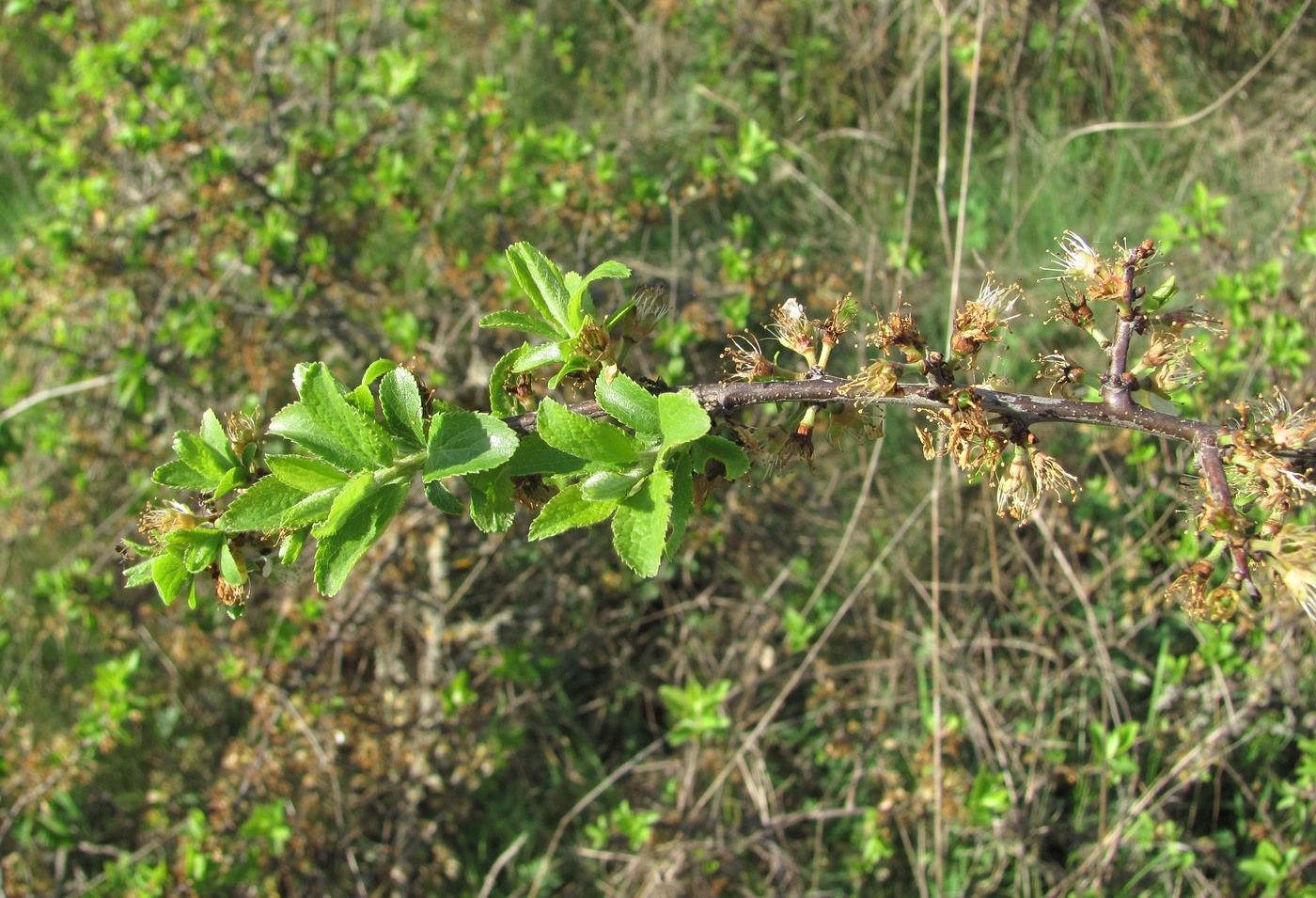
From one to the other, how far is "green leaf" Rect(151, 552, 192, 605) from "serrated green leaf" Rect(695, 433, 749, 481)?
68 centimetres

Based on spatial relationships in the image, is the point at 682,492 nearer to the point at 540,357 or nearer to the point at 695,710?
the point at 540,357

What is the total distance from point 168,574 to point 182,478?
132 mm

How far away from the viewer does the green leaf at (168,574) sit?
3.77 ft

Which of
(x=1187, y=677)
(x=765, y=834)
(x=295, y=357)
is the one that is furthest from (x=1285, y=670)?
(x=295, y=357)

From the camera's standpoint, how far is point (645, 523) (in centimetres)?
106

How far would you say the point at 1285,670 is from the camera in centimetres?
259

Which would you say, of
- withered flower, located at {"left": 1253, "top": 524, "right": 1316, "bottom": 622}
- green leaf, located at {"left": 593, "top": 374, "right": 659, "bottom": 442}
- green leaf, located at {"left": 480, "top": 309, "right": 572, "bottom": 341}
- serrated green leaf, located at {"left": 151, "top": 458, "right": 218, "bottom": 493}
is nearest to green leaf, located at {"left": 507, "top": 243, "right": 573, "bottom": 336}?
green leaf, located at {"left": 480, "top": 309, "right": 572, "bottom": 341}

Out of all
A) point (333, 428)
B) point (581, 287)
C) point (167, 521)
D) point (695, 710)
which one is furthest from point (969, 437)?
point (695, 710)

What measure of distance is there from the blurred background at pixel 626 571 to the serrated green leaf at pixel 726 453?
1.44 meters

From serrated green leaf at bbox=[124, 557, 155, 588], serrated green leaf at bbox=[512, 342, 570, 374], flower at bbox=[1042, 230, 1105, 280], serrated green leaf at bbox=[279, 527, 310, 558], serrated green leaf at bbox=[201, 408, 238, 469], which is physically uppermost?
flower at bbox=[1042, 230, 1105, 280]

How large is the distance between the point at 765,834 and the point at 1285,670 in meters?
1.54

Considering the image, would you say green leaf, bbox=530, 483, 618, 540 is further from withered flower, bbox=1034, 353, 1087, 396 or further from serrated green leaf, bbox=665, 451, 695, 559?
withered flower, bbox=1034, 353, 1087, 396

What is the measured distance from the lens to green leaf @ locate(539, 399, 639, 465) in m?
1.03

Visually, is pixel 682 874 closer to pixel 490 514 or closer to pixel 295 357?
pixel 490 514
